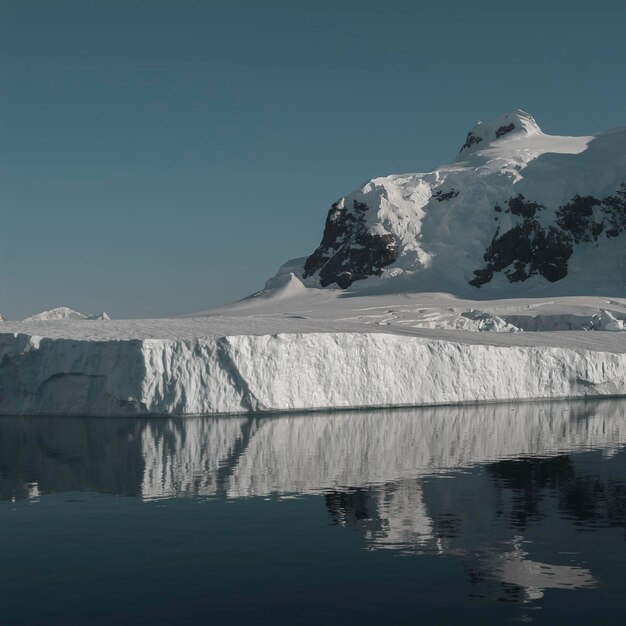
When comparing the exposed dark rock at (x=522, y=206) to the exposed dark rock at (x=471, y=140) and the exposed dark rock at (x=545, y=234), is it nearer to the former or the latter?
the exposed dark rock at (x=545, y=234)

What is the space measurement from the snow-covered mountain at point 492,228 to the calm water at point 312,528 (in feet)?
205

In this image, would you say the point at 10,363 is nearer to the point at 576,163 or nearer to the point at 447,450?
the point at 447,450

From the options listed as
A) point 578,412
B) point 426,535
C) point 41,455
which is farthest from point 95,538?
point 578,412

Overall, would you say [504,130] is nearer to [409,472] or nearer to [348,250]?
[348,250]

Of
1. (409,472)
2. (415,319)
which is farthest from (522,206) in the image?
(409,472)

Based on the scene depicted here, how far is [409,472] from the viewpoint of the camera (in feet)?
71.1

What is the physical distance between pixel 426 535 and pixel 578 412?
21503 mm

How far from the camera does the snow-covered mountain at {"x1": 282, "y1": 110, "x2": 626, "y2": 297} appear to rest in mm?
89625

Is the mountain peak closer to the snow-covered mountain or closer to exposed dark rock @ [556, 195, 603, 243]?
the snow-covered mountain

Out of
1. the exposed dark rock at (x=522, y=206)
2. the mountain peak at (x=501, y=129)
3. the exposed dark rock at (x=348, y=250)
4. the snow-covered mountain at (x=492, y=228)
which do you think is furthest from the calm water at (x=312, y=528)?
the mountain peak at (x=501, y=129)

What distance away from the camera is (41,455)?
79.7ft

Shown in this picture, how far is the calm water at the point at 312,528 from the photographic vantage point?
12016mm

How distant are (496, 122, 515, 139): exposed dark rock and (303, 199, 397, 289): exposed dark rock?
2632 centimetres

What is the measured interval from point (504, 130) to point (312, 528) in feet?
345
